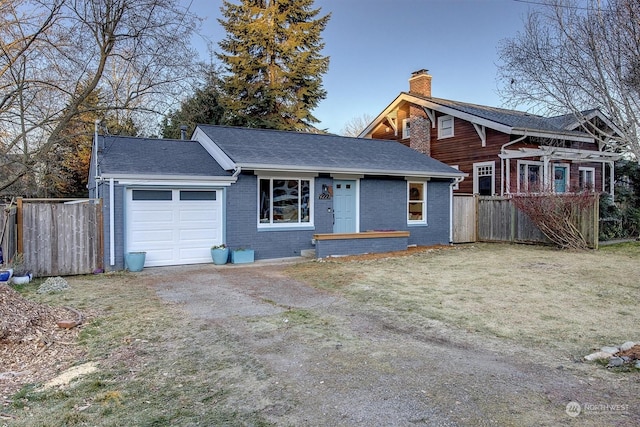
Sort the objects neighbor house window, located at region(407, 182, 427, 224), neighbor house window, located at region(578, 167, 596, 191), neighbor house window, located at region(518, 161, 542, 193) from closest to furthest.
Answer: neighbor house window, located at region(407, 182, 427, 224)
neighbor house window, located at region(518, 161, 542, 193)
neighbor house window, located at region(578, 167, 596, 191)

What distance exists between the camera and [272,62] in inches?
979

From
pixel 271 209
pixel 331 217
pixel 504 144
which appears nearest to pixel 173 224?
pixel 271 209

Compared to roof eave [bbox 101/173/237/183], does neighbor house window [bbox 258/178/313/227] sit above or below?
below

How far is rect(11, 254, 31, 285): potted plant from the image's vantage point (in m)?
8.36

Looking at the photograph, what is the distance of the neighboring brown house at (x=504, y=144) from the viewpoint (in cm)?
1659

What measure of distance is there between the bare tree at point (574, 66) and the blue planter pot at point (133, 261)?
1311 cm

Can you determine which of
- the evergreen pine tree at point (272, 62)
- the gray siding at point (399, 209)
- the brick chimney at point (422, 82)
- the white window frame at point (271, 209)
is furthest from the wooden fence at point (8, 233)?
the brick chimney at point (422, 82)

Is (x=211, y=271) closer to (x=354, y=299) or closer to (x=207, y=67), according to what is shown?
(x=354, y=299)

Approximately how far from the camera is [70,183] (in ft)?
70.1

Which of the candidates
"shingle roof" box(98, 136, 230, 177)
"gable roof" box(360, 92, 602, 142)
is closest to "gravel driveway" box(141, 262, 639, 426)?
"shingle roof" box(98, 136, 230, 177)

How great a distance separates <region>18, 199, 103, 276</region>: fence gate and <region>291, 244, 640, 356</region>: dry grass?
4.75 m

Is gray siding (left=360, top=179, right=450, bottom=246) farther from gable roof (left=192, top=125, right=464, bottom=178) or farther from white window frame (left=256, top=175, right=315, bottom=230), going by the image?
white window frame (left=256, top=175, right=315, bottom=230)

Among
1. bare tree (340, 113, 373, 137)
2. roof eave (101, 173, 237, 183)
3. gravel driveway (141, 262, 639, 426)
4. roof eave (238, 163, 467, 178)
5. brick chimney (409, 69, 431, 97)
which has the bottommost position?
gravel driveway (141, 262, 639, 426)

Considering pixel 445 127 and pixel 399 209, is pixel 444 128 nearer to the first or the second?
pixel 445 127
